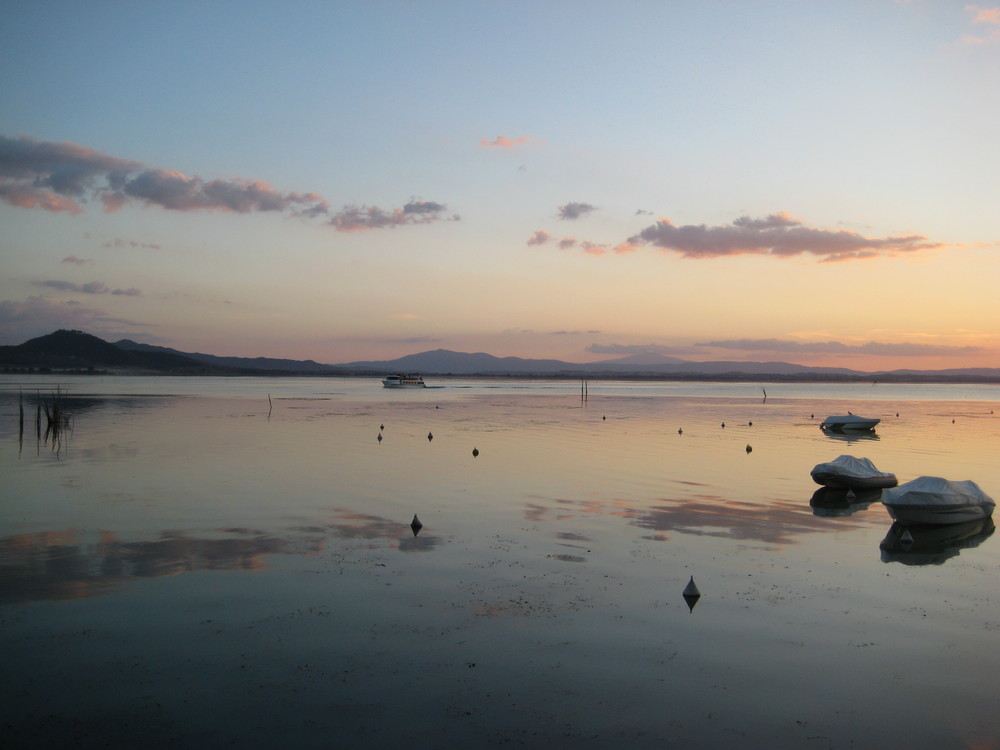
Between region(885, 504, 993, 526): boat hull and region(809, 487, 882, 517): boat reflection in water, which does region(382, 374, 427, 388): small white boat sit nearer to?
region(809, 487, 882, 517): boat reflection in water

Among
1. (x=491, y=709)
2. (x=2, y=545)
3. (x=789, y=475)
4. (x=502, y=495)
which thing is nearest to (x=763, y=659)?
(x=491, y=709)

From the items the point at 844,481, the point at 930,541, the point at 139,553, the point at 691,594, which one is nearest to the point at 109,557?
the point at 139,553

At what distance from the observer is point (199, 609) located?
11.8 m

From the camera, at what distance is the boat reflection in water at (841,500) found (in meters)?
22.2

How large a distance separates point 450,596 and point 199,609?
4.05m

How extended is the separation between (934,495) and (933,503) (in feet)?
0.72

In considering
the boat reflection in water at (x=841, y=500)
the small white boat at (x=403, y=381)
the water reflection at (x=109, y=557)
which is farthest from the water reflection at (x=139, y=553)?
the small white boat at (x=403, y=381)

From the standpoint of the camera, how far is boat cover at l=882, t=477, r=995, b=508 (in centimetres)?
1955

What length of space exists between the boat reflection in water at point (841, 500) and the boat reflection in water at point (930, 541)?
212 cm

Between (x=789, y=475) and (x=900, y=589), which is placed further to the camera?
(x=789, y=475)

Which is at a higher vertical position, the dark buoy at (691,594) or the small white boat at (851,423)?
→ the small white boat at (851,423)

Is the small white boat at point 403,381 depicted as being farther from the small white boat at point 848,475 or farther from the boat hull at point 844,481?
the boat hull at point 844,481

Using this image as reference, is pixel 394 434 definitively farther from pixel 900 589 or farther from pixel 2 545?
pixel 900 589

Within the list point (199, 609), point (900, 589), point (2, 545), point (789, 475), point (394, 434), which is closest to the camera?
point (199, 609)
